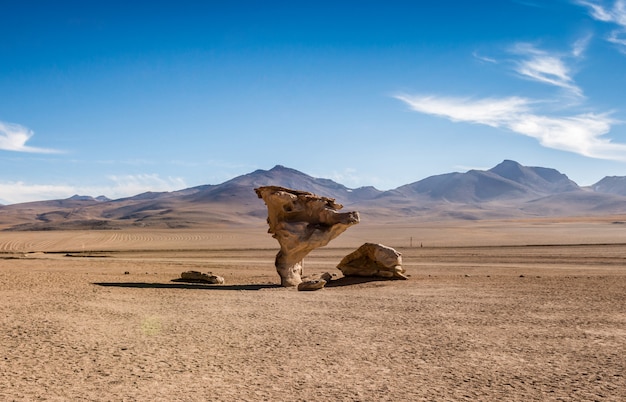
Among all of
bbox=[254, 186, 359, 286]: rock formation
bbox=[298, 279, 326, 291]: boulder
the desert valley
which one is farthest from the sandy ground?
bbox=[254, 186, 359, 286]: rock formation

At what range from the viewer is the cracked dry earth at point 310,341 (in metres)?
7.45

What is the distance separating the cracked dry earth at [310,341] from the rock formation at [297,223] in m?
1.86

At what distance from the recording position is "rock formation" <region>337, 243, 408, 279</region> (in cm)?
2064

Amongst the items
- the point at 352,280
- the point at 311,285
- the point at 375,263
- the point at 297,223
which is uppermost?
the point at 297,223

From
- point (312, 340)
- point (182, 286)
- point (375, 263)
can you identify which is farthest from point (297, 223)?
point (312, 340)

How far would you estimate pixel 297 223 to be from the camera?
64.8 ft

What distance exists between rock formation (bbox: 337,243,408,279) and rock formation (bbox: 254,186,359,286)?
1879 mm

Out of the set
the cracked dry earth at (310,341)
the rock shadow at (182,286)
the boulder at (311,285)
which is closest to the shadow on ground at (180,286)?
the rock shadow at (182,286)

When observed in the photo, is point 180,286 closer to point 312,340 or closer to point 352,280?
point 352,280

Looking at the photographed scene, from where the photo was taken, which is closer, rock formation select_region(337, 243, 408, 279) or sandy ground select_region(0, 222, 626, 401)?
sandy ground select_region(0, 222, 626, 401)

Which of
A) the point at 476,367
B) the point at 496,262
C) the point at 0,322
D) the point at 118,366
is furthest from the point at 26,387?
the point at 496,262

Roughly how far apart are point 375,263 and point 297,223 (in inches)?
154

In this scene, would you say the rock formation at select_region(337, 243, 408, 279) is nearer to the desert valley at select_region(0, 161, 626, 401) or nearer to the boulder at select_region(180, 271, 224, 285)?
the desert valley at select_region(0, 161, 626, 401)

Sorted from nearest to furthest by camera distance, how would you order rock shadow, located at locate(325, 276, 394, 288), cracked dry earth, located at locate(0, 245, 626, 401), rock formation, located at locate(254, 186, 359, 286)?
cracked dry earth, located at locate(0, 245, 626, 401) < rock formation, located at locate(254, 186, 359, 286) < rock shadow, located at locate(325, 276, 394, 288)
